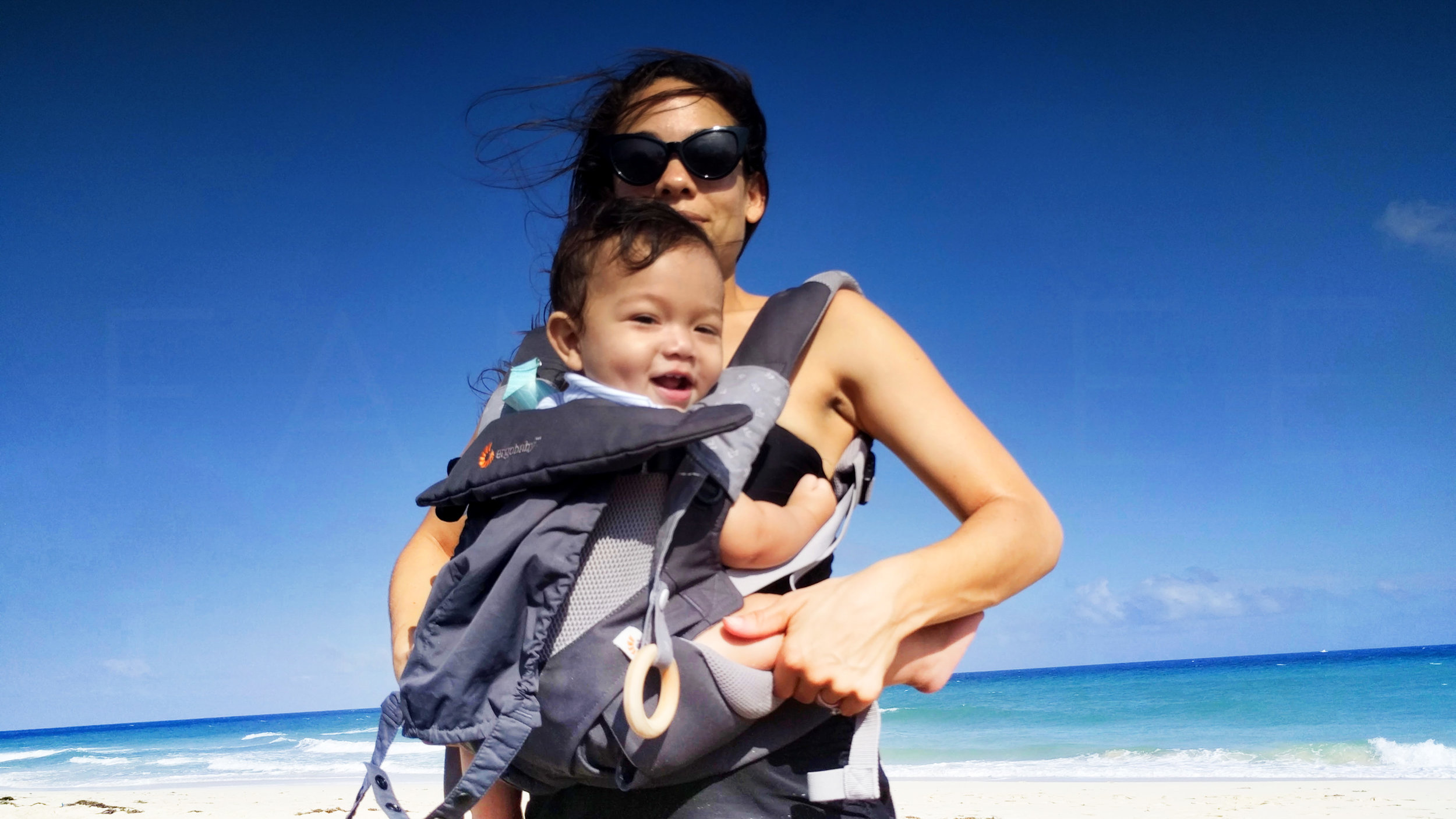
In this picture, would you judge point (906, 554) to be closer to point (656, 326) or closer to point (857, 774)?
point (857, 774)

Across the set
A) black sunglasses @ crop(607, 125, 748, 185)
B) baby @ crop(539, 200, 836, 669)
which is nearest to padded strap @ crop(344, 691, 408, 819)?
baby @ crop(539, 200, 836, 669)

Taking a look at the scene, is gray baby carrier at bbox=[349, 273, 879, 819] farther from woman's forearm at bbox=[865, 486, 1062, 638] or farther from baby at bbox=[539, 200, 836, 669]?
woman's forearm at bbox=[865, 486, 1062, 638]

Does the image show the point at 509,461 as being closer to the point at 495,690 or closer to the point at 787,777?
the point at 495,690

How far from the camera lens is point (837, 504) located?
1866mm

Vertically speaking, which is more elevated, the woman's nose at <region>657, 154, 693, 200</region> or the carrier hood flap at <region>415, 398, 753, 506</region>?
the woman's nose at <region>657, 154, 693, 200</region>

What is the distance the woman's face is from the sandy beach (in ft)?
36.1

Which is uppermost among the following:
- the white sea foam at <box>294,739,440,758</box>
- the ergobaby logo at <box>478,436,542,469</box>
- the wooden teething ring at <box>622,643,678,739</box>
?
the white sea foam at <box>294,739,440,758</box>

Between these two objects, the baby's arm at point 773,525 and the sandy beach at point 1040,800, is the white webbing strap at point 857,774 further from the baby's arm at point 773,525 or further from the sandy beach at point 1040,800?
the sandy beach at point 1040,800

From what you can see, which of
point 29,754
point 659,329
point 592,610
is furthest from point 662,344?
point 29,754

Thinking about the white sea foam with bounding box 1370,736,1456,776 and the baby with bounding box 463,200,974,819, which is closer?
the baby with bounding box 463,200,974,819

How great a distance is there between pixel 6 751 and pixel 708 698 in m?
48.4

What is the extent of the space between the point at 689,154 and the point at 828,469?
2.75 feet

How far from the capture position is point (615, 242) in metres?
1.85

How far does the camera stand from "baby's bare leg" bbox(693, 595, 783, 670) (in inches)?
60.2
